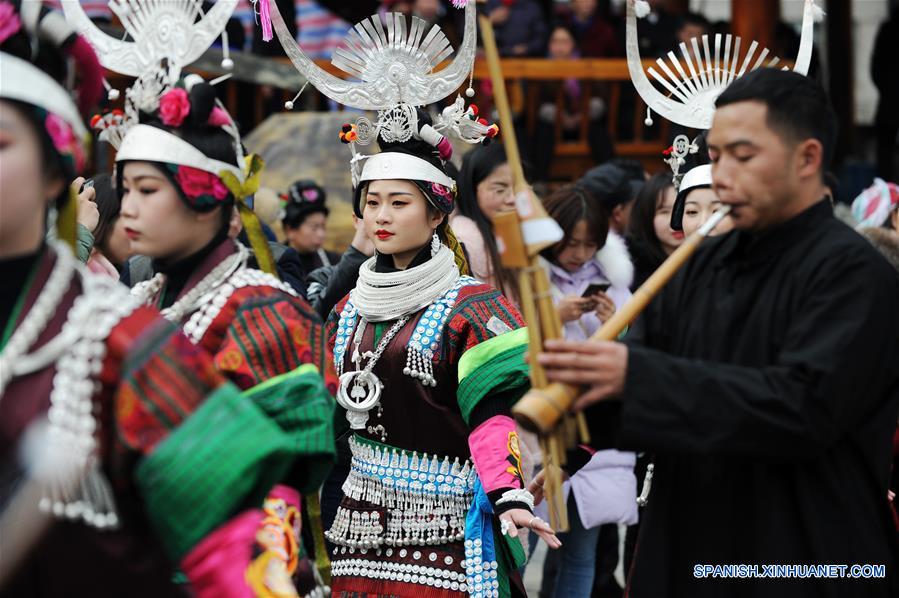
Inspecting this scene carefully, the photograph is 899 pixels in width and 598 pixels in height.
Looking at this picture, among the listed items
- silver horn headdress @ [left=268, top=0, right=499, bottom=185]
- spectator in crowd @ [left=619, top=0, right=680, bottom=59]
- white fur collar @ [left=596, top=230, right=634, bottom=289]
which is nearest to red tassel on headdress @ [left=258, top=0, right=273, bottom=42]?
silver horn headdress @ [left=268, top=0, right=499, bottom=185]

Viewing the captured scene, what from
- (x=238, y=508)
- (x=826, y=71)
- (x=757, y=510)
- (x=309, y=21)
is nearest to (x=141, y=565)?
(x=238, y=508)

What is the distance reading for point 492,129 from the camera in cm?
443

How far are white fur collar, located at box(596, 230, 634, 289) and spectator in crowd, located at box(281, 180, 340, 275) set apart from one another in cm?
205

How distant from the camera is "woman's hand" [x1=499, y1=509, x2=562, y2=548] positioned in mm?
3682

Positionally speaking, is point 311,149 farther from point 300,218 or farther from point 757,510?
point 757,510

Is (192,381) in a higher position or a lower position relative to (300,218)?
higher

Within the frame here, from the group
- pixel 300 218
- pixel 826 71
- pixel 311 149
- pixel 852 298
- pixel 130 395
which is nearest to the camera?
pixel 130 395

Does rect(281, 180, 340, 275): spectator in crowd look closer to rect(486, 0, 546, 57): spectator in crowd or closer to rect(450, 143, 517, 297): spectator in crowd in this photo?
rect(450, 143, 517, 297): spectator in crowd

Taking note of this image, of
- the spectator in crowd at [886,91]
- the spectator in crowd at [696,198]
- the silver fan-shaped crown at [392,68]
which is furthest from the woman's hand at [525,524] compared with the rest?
the spectator in crowd at [886,91]

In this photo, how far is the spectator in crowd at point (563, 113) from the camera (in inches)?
441

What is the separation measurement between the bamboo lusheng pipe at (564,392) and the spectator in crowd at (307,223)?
478 cm

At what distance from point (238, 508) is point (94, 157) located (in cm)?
660

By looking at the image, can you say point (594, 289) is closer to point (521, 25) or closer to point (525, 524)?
point (525, 524)

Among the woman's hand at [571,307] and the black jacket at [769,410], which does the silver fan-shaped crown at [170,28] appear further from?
the woman's hand at [571,307]
